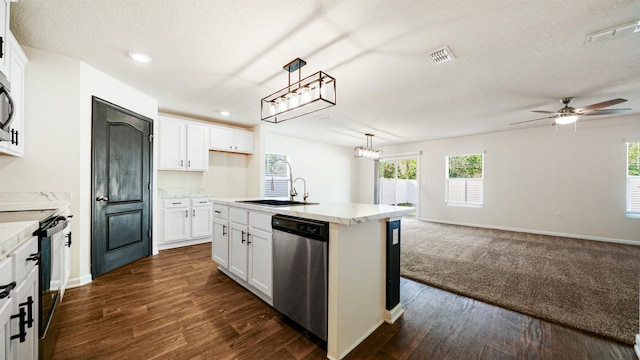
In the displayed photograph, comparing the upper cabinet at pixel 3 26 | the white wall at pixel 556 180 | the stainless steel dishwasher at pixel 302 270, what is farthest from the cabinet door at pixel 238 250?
the white wall at pixel 556 180

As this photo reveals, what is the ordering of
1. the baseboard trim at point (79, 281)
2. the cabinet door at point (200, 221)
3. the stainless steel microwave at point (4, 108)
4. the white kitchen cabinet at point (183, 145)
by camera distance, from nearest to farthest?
the stainless steel microwave at point (4, 108), the baseboard trim at point (79, 281), the white kitchen cabinet at point (183, 145), the cabinet door at point (200, 221)

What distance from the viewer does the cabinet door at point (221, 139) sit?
4.66 metres

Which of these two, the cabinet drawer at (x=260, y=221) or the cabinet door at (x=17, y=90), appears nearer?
the cabinet door at (x=17, y=90)

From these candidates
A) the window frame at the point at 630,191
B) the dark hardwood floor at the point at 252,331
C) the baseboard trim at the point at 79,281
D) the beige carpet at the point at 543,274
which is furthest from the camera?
the window frame at the point at 630,191

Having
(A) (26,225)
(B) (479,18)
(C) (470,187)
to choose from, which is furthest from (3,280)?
(C) (470,187)

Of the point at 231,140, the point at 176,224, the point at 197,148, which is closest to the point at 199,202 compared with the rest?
the point at 176,224

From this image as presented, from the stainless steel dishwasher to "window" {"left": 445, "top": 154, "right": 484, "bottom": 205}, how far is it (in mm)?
6080

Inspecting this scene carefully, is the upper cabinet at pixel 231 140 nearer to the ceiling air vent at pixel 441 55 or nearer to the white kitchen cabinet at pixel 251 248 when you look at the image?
the white kitchen cabinet at pixel 251 248

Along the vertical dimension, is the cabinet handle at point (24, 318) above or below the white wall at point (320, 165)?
below

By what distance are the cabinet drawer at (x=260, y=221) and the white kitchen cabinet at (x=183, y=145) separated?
267cm

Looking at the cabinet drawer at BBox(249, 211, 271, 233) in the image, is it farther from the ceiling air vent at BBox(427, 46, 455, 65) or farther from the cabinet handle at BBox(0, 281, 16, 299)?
the ceiling air vent at BBox(427, 46, 455, 65)

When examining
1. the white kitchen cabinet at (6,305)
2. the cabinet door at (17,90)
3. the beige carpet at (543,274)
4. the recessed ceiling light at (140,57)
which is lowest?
the beige carpet at (543,274)

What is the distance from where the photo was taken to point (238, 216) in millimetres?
2590

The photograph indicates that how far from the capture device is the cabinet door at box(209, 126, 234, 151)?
4660 mm
